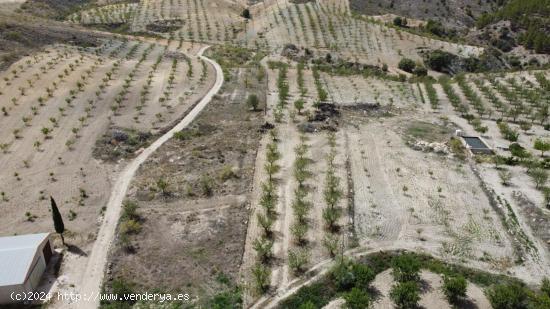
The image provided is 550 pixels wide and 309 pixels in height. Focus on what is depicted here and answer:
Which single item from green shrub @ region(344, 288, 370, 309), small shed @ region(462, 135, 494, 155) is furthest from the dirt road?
small shed @ region(462, 135, 494, 155)

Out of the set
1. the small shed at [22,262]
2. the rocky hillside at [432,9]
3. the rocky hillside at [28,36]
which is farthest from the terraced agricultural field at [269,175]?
the rocky hillside at [432,9]

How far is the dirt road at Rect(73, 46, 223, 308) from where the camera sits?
78.6 ft

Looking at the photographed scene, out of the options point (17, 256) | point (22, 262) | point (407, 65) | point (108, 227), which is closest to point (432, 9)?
point (407, 65)

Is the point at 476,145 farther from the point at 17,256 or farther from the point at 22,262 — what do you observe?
the point at 17,256

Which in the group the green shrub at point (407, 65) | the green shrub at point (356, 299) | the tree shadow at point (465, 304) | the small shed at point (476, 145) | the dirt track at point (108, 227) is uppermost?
the green shrub at point (356, 299)

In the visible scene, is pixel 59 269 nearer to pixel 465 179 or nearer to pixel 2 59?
pixel 465 179

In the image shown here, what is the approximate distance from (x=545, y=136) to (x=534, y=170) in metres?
10.2

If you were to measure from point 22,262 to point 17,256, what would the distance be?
55 cm

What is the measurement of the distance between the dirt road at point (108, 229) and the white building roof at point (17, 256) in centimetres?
286

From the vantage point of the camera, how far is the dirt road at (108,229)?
78.6 ft

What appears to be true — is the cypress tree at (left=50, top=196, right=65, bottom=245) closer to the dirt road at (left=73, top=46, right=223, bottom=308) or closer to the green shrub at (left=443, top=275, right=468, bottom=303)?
the dirt road at (left=73, top=46, right=223, bottom=308)

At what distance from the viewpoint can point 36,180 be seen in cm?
3388

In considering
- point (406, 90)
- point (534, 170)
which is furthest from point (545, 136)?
point (406, 90)

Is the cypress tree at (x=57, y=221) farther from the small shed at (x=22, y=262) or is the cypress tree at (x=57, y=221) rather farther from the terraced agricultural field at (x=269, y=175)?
the small shed at (x=22, y=262)
